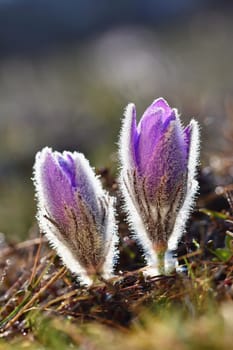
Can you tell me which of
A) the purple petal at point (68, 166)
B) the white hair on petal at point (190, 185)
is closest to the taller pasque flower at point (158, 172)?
the white hair on petal at point (190, 185)

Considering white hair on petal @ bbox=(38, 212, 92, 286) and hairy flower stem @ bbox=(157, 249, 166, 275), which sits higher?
white hair on petal @ bbox=(38, 212, 92, 286)

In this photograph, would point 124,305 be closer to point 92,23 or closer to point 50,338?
point 50,338

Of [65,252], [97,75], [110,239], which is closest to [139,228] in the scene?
[110,239]

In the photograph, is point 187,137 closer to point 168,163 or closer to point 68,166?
point 168,163

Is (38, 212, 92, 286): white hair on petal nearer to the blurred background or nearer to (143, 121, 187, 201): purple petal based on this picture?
(143, 121, 187, 201): purple petal

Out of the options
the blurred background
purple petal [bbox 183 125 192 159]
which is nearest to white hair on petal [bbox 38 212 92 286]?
purple petal [bbox 183 125 192 159]

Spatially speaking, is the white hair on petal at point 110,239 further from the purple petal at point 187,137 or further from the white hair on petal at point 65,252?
the purple petal at point 187,137

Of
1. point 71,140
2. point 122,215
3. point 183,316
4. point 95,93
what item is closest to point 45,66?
point 95,93
